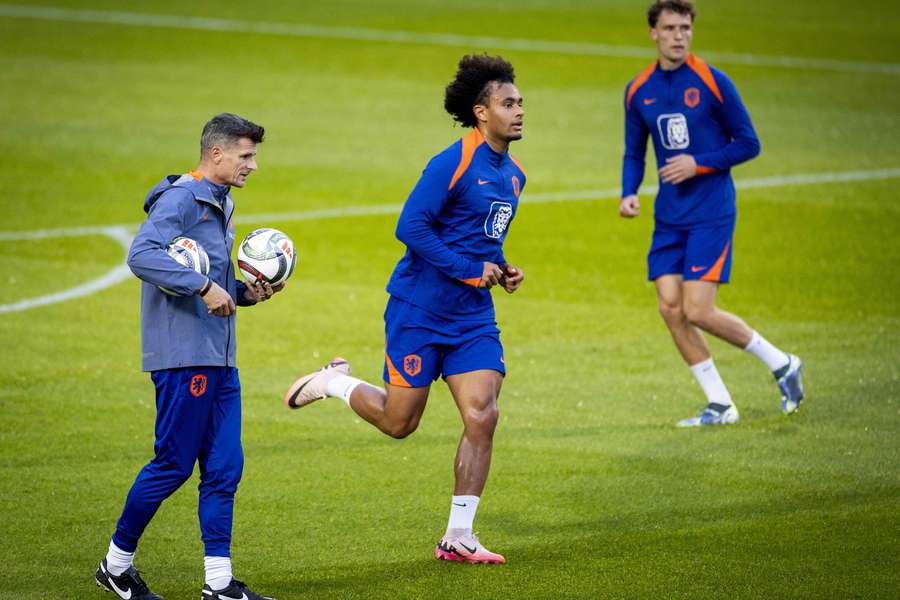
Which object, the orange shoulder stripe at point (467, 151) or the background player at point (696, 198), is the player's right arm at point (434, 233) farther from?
the background player at point (696, 198)

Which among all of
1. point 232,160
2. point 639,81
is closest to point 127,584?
point 232,160

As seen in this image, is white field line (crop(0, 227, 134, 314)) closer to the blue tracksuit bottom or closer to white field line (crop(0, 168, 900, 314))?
white field line (crop(0, 168, 900, 314))

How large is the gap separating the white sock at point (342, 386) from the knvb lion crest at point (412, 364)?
1.81ft

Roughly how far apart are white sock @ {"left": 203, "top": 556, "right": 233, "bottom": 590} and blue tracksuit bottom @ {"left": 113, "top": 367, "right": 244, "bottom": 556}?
0.12 ft

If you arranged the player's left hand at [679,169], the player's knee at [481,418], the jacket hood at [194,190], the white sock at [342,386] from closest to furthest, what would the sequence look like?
1. the jacket hood at [194,190]
2. the player's knee at [481,418]
3. the white sock at [342,386]
4. the player's left hand at [679,169]

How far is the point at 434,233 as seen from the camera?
24.8ft

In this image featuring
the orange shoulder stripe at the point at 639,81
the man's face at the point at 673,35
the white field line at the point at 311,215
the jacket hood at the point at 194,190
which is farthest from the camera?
the white field line at the point at 311,215

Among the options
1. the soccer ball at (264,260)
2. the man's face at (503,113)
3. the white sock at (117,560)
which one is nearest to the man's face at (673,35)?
the man's face at (503,113)

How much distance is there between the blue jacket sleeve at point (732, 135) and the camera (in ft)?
33.3

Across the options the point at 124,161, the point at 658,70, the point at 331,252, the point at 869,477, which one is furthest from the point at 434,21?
the point at 869,477

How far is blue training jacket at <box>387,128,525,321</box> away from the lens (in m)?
7.54

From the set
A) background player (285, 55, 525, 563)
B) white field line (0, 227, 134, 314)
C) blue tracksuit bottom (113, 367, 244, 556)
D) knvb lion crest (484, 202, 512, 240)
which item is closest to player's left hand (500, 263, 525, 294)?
background player (285, 55, 525, 563)

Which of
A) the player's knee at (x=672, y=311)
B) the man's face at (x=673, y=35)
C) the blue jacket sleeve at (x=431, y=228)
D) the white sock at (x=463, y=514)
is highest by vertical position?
the man's face at (x=673, y=35)

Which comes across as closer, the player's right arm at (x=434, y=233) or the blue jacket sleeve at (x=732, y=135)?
the player's right arm at (x=434, y=233)
